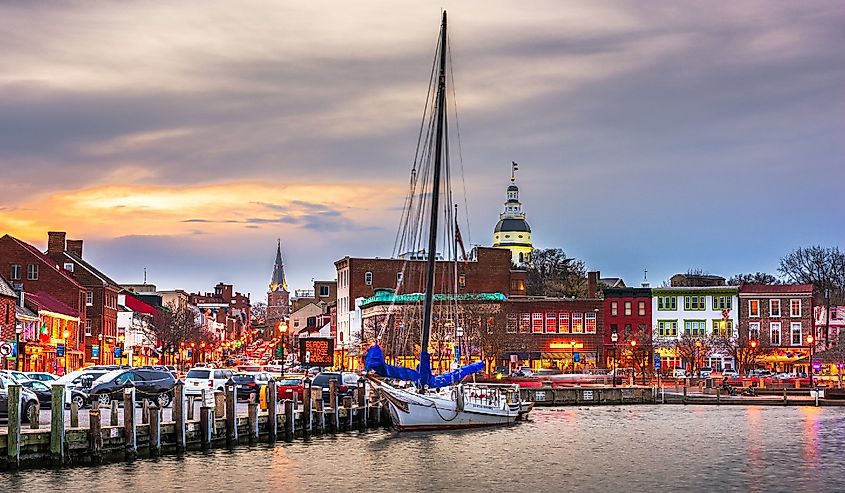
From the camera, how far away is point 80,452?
4894cm

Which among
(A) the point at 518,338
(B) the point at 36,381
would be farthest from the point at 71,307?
(B) the point at 36,381

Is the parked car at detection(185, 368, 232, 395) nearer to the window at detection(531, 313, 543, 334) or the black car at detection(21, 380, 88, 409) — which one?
the black car at detection(21, 380, 88, 409)

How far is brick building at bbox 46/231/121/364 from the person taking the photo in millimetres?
142375

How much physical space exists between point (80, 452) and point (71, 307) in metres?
88.9

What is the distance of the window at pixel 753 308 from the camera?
6097 inches

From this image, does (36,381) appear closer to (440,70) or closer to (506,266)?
(440,70)

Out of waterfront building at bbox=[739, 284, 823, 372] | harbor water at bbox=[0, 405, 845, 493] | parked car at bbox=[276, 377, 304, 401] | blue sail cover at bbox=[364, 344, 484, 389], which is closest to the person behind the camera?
harbor water at bbox=[0, 405, 845, 493]

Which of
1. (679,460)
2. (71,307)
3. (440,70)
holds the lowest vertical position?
(679,460)

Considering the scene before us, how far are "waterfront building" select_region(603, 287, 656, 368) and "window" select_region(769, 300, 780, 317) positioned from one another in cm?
1412

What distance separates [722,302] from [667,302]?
6.51m

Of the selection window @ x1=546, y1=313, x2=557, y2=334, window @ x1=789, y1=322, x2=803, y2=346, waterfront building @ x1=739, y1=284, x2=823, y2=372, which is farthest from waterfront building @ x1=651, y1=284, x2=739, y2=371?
window @ x1=546, y1=313, x2=557, y2=334

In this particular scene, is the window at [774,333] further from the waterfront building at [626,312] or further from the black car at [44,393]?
the black car at [44,393]

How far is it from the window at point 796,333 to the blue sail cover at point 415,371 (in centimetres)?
8707

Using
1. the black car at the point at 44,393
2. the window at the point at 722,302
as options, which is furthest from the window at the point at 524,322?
the black car at the point at 44,393
